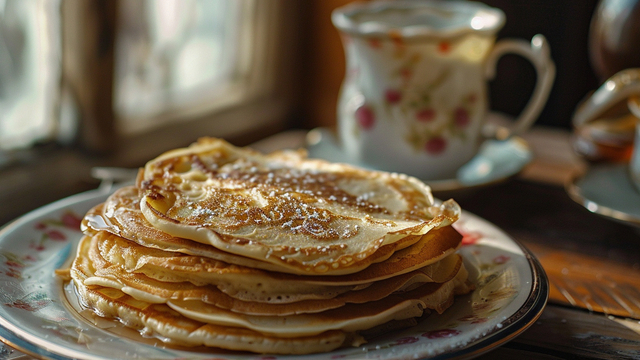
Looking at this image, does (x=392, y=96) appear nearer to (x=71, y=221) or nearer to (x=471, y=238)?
(x=471, y=238)

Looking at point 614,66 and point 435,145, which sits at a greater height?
point 614,66

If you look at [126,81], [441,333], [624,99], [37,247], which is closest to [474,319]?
[441,333]

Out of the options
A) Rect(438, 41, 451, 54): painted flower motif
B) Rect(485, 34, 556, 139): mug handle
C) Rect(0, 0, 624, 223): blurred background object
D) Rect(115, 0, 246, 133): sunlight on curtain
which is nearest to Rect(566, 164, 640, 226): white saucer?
Rect(485, 34, 556, 139): mug handle

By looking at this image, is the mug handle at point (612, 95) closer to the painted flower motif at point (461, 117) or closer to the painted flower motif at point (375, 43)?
the painted flower motif at point (461, 117)

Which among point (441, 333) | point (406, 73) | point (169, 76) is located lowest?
point (169, 76)

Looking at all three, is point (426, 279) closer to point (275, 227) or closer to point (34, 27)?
point (275, 227)

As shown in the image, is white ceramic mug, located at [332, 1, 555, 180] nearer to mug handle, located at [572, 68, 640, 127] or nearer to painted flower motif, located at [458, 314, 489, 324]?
mug handle, located at [572, 68, 640, 127]

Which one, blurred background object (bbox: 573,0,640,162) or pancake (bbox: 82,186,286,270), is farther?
blurred background object (bbox: 573,0,640,162)
